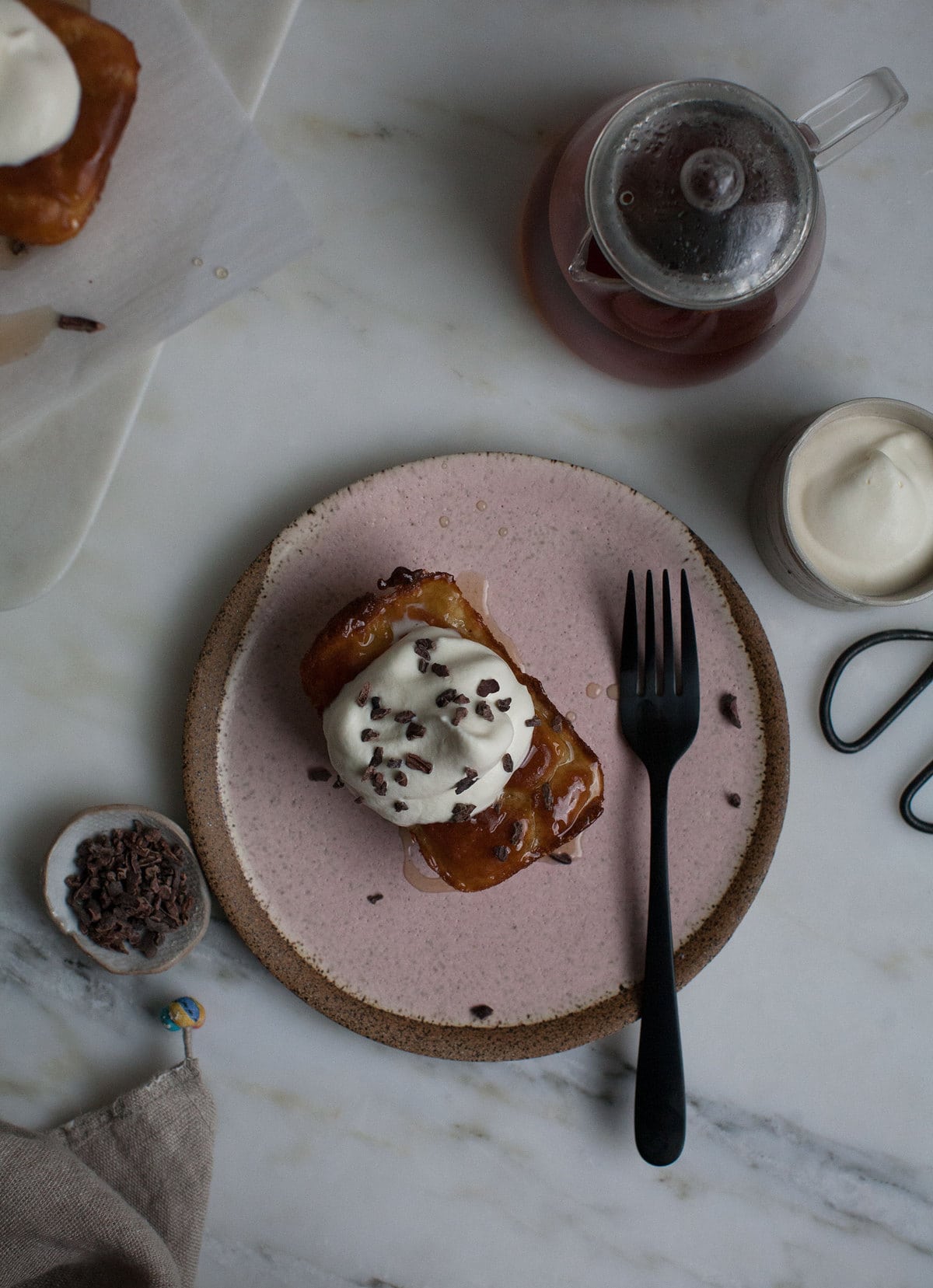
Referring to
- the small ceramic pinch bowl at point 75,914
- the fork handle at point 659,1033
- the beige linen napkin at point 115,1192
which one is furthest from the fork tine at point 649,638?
the beige linen napkin at point 115,1192

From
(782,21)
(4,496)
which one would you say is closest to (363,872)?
(4,496)

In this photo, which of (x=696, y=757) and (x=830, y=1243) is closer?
(x=696, y=757)

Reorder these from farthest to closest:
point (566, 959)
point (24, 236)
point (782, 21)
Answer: point (782, 21) → point (566, 959) → point (24, 236)

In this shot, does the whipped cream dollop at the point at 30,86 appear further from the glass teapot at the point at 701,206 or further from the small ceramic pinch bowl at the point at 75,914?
the small ceramic pinch bowl at the point at 75,914

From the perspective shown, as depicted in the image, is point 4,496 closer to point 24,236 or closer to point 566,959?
point 24,236

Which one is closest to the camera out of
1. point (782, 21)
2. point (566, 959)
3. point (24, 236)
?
point (24, 236)

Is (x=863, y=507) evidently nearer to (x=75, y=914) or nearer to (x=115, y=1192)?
(x=75, y=914)
